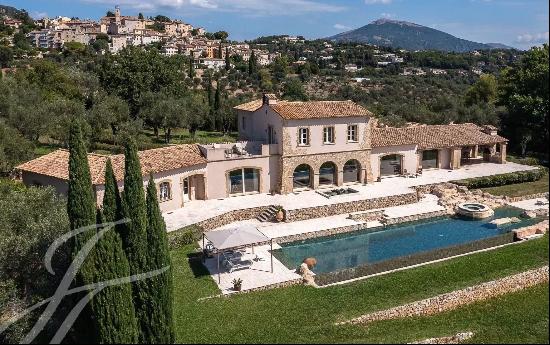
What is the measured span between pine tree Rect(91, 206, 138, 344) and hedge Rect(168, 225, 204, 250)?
8.46 meters

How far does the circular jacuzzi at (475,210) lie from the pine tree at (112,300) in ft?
68.8

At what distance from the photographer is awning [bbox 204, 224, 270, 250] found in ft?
69.3

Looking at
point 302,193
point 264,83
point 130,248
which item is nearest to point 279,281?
point 130,248

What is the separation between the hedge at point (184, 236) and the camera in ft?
78.9

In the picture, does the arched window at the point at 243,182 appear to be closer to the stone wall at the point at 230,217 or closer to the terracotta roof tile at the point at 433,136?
the stone wall at the point at 230,217

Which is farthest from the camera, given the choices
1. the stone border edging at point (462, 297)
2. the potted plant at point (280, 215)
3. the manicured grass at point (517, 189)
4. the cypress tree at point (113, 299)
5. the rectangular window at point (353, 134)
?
the rectangular window at point (353, 134)

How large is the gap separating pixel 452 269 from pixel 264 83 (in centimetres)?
7096

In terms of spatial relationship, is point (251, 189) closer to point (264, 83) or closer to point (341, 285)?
→ point (341, 285)

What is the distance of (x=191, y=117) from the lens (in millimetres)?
49188

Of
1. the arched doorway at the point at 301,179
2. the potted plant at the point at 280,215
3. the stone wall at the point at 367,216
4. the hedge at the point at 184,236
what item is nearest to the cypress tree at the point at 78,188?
the hedge at the point at 184,236

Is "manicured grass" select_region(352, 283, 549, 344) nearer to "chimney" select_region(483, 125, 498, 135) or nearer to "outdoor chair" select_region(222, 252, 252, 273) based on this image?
"outdoor chair" select_region(222, 252, 252, 273)

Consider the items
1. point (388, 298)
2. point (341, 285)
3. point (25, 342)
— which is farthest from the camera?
point (341, 285)

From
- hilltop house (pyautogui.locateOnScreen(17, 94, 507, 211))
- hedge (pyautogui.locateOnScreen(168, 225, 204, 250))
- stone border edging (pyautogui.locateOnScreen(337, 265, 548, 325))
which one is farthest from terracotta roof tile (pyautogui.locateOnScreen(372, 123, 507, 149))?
stone border edging (pyautogui.locateOnScreen(337, 265, 548, 325))

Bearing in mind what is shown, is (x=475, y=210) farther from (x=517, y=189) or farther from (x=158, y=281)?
(x=158, y=281)
